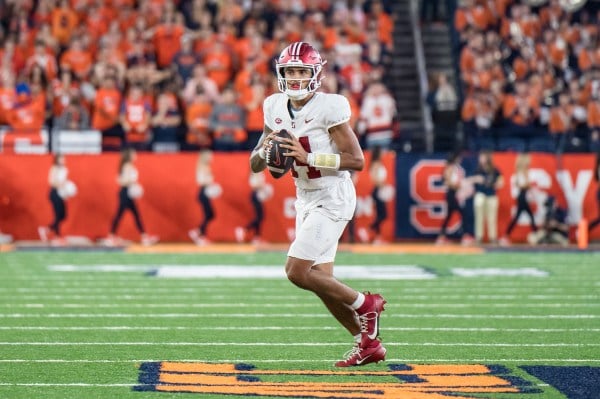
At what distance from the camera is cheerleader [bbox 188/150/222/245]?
56.9 feet

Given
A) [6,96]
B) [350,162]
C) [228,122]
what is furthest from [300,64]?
[6,96]

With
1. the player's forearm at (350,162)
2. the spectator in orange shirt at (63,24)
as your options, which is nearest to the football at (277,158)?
the player's forearm at (350,162)

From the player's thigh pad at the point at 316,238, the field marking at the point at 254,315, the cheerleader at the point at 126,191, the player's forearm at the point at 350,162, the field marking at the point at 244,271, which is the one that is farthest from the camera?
the cheerleader at the point at 126,191

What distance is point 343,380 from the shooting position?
6551mm

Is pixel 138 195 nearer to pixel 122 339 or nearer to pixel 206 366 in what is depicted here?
pixel 122 339

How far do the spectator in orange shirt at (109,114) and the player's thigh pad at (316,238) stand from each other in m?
10.7

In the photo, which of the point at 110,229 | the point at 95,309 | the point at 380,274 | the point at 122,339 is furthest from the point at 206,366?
→ the point at 110,229

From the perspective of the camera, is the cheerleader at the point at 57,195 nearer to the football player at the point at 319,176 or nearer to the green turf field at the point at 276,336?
the green turf field at the point at 276,336

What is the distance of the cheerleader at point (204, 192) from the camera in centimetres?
1733

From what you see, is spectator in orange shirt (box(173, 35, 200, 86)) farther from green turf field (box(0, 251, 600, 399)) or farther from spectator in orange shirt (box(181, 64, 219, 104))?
green turf field (box(0, 251, 600, 399))

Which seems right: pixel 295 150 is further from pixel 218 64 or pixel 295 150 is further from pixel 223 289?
pixel 218 64

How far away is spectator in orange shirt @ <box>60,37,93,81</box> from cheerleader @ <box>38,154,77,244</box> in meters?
1.55

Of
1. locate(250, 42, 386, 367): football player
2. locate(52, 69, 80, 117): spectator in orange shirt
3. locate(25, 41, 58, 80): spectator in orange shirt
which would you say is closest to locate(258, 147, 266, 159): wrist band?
locate(250, 42, 386, 367): football player

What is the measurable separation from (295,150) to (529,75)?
547 inches
